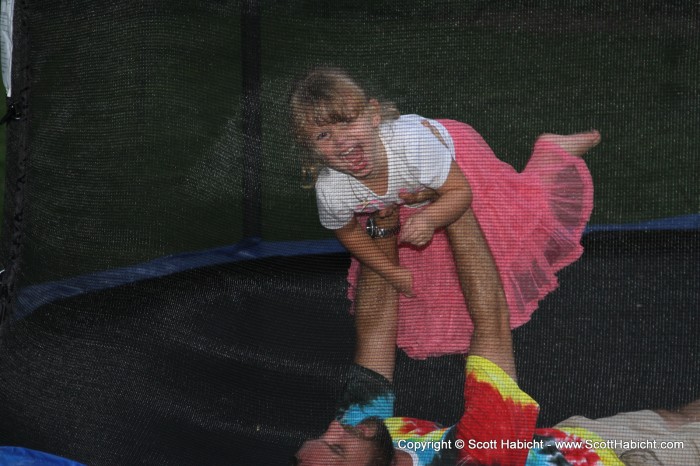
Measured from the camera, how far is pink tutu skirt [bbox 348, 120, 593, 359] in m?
1.32

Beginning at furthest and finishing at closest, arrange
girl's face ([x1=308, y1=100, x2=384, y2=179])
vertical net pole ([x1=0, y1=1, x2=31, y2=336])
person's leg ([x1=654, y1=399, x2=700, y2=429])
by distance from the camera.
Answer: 1. vertical net pole ([x1=0, y1=1, x2=31, y2=336])
2. girl's face ([x1=308, y1=100, x2=384, y2=179])
3. person's leg ([x1=654, y1=399, x2=700, y2=429])

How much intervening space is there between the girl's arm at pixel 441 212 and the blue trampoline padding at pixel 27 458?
2.12 feet

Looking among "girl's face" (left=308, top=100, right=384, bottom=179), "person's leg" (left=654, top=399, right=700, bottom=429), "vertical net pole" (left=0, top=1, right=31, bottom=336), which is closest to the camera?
"person's leg" (left=654, top=399, right=700, bottom=429)

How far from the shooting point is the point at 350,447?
→ 1.33 m

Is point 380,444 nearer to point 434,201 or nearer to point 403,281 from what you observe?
point 403,281

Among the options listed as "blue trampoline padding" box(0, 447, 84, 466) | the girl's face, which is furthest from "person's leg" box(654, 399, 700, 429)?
"blue trampoline padding" box(0, 447, 84, 466)

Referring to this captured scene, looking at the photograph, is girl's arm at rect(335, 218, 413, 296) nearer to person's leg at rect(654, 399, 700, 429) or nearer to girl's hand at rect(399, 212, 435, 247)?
girl's hand at rect(399, 212, 435, 247)

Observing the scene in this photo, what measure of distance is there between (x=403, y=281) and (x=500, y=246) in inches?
6.8

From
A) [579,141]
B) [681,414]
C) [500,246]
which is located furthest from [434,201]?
[681,414]

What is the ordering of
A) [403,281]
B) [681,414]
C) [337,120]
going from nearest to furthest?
[681,414] → [337,120] → [403,281]

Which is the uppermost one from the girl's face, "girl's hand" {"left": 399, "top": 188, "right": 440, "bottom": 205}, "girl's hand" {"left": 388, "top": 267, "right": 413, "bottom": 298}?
the girl's face

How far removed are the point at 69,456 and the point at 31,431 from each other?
0.27ft

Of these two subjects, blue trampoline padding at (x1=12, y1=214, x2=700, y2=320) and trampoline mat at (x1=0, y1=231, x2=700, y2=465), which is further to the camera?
blue trampoline padding at (x1=12, y1=214, x2=700, y2=320)

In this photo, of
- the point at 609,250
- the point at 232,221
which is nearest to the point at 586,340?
the point at 609,250
